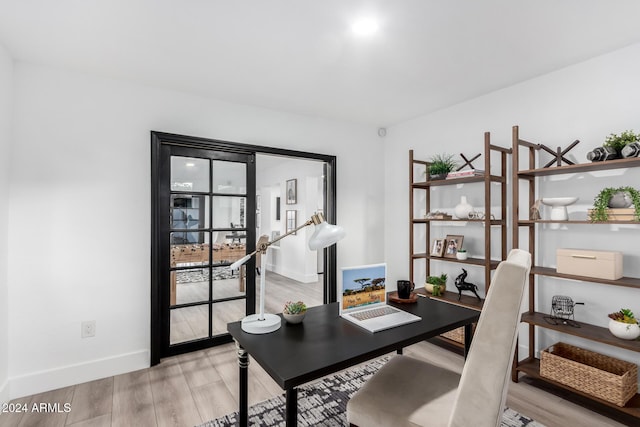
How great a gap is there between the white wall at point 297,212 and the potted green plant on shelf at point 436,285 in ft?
9.71

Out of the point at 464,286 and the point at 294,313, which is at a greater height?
the point at 294,313

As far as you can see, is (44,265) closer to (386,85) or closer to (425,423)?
(425,423)

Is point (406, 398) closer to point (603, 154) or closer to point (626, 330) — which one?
point (626, 330)

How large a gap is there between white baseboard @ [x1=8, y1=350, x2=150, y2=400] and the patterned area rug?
1.12m

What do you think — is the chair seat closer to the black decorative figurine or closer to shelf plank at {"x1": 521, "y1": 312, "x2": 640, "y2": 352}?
shelf plank at {"x1": 521, "y1": 312, "x2": 640, "y2": 352}

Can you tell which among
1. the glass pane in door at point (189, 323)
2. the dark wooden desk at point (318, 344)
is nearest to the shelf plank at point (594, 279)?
the dark wooden desk at point (318, 344)

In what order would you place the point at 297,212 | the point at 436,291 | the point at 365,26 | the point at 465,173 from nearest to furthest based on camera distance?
1. the point at 365,26
2. the point at 465,173
3. the point at 436,291
4. the point at 297,212

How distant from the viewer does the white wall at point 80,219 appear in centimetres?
235

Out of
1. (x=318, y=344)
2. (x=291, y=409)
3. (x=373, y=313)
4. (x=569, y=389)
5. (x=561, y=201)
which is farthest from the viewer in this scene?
(x=561, y=201)

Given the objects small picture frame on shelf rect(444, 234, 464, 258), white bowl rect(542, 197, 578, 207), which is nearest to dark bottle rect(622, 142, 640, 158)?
white bowl rect(542, 197, 578, 207)

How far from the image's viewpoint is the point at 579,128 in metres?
2.44

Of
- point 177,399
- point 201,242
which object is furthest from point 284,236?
point 201,242

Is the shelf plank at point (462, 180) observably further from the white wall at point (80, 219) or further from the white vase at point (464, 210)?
the white wall at point (80, 219)

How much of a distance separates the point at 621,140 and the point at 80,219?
3859mm
